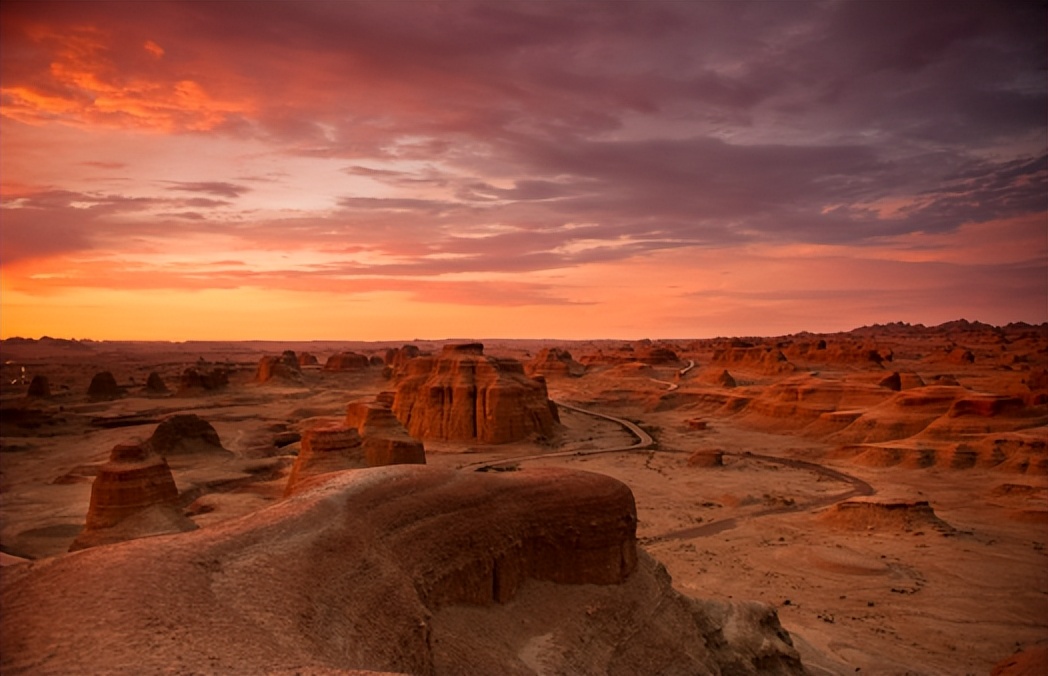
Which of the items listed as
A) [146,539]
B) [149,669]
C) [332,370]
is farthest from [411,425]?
A: [332,370]

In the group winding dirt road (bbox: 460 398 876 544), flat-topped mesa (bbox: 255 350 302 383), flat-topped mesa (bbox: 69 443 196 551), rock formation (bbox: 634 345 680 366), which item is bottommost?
winding dirt road (bbox: 460 398 876 544)

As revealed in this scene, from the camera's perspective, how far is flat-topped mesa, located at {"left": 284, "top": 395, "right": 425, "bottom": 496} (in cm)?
3269

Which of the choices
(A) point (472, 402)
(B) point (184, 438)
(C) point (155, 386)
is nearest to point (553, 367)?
(A) point (472, 402)

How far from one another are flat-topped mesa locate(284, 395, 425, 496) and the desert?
183 millimetres

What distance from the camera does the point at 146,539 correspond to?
38.4ft

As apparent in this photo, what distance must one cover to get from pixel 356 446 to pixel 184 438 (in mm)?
23092

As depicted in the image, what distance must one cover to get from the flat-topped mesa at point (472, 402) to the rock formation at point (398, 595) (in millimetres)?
40140

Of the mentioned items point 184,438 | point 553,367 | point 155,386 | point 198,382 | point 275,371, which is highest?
point 553,367

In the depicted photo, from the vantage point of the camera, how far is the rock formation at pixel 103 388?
8575 centimetres

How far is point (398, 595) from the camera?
40.3 feet

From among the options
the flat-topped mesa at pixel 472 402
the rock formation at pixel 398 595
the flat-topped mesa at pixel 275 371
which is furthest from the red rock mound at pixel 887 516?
the flat-topped mesa at pixel 275 371

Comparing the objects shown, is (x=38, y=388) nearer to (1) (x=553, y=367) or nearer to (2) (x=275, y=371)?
(2) (x=275, y=371)

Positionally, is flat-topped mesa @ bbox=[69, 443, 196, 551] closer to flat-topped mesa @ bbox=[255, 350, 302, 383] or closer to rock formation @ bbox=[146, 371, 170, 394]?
rock formation @ bbox=[146, 371, 170, 394]

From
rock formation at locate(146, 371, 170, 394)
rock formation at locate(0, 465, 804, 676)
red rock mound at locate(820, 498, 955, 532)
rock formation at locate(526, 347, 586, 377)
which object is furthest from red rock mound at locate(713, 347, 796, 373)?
rock formation at locate(0, 465, 804, 676)
